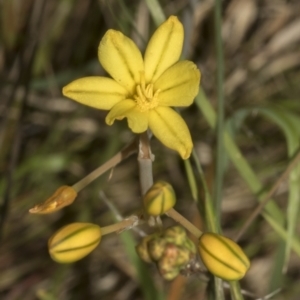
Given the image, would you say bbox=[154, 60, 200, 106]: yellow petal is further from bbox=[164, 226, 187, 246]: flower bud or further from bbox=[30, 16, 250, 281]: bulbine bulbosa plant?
bbox=[164, 226, 187, 246]: flower bud

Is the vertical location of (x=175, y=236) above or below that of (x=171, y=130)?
below

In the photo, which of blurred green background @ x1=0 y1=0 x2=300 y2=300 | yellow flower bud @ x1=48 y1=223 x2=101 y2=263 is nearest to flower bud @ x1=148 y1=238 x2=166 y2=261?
yellow flower bud @ x1=48 y1=223 x2=101 y2=263

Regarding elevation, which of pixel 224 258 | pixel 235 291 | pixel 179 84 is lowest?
pixel 235 291

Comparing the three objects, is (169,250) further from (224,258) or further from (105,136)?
(105,136)

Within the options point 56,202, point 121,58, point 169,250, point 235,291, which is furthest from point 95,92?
point 235,291

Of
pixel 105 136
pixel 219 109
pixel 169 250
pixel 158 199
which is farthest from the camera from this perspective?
pixel 105 136

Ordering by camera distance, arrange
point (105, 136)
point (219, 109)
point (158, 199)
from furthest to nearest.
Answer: point (105, 136)
point (219, 109)
point (158, 199)
